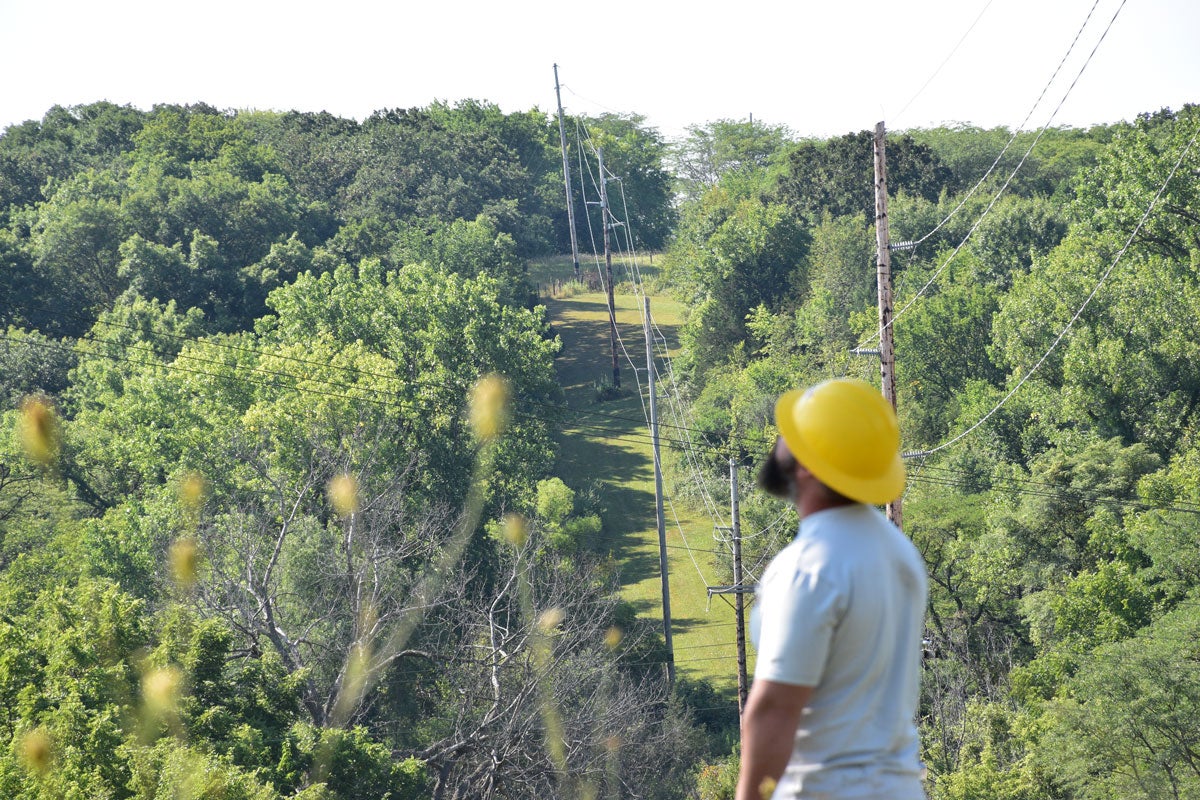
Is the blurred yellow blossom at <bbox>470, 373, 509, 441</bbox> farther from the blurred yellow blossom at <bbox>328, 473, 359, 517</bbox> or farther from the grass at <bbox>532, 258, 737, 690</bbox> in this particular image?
the blurred yellow blossom at <bbox>328, 473, 359, 517</bbox>

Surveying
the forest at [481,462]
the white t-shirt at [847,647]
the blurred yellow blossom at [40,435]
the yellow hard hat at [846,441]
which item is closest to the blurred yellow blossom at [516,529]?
the forest at [481,462]

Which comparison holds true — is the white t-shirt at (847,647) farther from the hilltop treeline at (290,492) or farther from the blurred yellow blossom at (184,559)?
the blurred yellow blossom at (184,559)

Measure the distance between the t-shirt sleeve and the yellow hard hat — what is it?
0.21 meters

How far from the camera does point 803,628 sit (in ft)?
6.98

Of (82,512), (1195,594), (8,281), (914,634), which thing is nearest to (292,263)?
(8,281)

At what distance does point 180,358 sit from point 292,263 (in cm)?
1365

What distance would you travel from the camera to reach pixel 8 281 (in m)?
45.1

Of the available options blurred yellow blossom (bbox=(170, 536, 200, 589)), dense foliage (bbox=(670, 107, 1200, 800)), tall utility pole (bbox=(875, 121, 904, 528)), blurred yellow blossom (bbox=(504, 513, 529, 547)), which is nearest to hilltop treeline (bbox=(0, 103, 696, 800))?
blurred yellow blossom (bbox=(170, 536, 200, 589))

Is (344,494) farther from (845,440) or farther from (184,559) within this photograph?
(845,440)

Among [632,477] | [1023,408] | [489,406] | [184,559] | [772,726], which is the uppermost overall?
[772,726]

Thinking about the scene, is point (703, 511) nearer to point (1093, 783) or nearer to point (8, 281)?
point (1093, 783)

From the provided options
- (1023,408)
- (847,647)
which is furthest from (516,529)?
(847,647)

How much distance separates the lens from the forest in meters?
17.2

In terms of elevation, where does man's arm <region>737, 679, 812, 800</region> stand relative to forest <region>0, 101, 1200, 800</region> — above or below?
above
